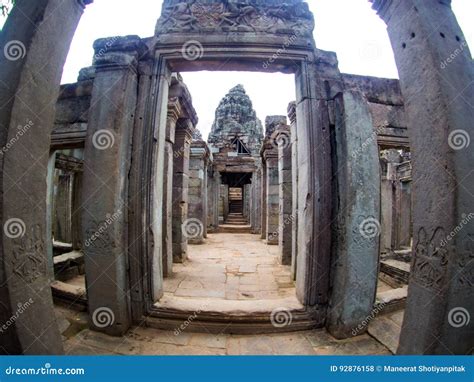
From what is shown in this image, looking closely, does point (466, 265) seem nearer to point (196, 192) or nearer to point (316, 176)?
point (316, 176)

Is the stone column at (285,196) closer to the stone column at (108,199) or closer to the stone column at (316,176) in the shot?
the stone column at (316,176)

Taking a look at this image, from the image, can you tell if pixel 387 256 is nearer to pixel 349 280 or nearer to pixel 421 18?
pixel 349 280

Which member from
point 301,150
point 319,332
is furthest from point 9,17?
point 319,332

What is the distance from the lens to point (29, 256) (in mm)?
1723

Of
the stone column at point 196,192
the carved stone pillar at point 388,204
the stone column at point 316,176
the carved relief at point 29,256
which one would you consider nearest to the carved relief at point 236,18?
the stone column at point 316,176

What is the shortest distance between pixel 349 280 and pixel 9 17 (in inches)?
160

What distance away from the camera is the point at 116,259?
2.84 m

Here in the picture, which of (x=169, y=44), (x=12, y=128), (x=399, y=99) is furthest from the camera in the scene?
(x=399, y=99)

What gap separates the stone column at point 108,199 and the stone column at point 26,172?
38.9 inches

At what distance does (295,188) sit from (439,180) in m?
2.81

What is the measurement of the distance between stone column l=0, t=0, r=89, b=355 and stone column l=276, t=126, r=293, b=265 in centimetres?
475

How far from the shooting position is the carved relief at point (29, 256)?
5.44ft

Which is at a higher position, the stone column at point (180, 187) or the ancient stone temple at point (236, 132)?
the ancient stone temple at point (236, 132)

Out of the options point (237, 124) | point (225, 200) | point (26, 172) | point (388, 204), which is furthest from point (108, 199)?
point (237, 124)
